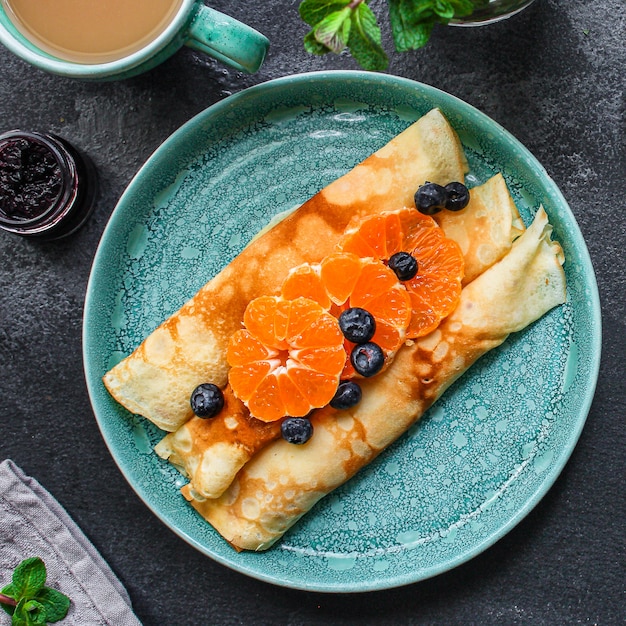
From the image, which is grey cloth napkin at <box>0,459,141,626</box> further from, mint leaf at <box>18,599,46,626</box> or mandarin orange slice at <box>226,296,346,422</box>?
mandarin orange slice at <box>226,296,346,422</box>

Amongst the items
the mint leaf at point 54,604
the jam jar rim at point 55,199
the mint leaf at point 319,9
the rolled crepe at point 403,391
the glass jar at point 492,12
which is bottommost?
the mint leaf at point 54,604

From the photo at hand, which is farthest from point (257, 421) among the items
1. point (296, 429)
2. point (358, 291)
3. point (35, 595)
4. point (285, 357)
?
point (35, 595)

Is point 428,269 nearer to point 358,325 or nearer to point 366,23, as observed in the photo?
point 358,325

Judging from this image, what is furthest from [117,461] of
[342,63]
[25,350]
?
[342,63]

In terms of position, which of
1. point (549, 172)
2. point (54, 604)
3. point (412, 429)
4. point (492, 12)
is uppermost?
point (492, 12)

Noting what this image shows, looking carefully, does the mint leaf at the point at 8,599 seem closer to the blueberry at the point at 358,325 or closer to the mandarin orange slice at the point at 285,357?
the mandarin orange slice at the point at 285,357

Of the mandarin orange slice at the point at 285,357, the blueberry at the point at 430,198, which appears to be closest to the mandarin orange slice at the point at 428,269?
the blueberry at the point at 430,198

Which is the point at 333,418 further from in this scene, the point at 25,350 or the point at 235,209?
the point at 25,350
